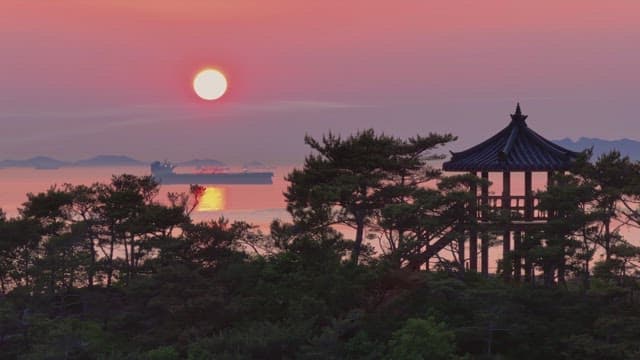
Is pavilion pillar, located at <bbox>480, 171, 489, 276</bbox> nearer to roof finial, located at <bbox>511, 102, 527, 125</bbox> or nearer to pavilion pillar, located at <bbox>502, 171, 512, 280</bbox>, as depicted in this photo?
pavilion pillar, located at <bbox>502, 171, 512, 280</bbox>

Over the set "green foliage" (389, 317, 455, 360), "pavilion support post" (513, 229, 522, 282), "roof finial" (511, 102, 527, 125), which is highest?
"roof finial" (511, 102, 527, 125)

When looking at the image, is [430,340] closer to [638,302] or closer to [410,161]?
[638,302]

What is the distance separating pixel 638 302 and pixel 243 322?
1456 centimetres

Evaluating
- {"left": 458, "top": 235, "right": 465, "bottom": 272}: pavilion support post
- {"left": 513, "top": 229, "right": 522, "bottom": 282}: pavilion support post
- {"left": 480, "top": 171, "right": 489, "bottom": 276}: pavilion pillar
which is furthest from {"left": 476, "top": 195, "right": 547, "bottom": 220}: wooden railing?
{"left": 458, "top": 235, "right": 465, "bottom": 272}: pavilion support post

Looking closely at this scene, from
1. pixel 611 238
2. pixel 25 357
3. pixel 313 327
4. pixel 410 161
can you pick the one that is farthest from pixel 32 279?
pixel 611 238

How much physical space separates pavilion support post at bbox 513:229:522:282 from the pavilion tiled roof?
263cm

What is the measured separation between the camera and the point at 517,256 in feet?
93.7

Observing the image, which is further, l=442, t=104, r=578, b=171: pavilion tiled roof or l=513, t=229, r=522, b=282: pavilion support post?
l=442, t=104, r=578, b=171: pavilion tiled roof

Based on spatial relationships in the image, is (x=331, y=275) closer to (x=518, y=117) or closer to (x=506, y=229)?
(x=506, y=229)

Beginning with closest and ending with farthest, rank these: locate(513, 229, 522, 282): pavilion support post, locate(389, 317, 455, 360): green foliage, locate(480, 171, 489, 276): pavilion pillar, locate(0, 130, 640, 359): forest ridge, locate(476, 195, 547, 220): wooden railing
Answer: 1. locate(389, 317, 455, 360): green foliage
2. locate(0, 130, 640, 359): forest ridge
3. locate(513, 229, 522, 282): pavilion support post
4. locate(480, 171, 489, 276): pavilion pillar
5. locate(476, 195, 547, 220): wooden railing

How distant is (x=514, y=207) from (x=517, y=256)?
271 cm

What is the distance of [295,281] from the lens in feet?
100.0

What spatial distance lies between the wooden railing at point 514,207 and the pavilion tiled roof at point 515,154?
1.18 m

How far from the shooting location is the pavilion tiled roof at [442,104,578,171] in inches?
1198
